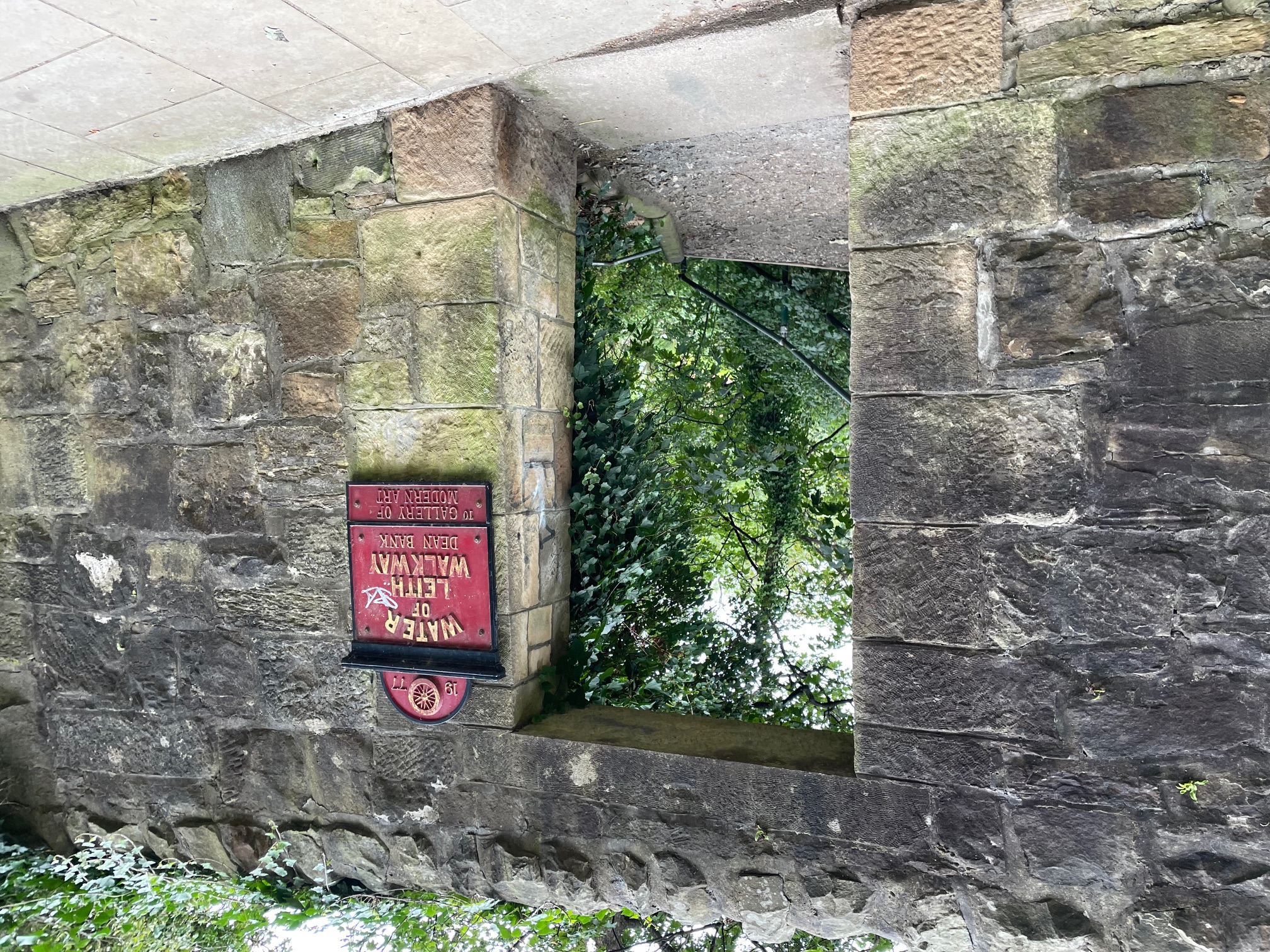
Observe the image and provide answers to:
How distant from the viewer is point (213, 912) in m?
2.48

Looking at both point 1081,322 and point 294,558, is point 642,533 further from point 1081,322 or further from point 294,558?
point 1081,322

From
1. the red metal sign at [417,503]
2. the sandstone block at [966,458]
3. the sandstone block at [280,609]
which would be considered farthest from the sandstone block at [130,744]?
the sandstone block at [966,458]

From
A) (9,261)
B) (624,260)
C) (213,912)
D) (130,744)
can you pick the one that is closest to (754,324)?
(624,260)

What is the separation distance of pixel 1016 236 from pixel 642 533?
145 cm

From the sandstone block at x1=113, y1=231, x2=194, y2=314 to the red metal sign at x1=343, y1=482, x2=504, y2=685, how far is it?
3.02 ft

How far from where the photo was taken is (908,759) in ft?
6.11

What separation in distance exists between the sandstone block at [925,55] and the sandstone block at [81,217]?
7.22 ft

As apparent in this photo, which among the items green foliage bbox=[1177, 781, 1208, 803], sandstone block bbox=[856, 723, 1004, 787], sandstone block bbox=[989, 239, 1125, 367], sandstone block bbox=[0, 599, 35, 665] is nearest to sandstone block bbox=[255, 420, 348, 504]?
sandstone block bbox=[0, 599, 35, 665]

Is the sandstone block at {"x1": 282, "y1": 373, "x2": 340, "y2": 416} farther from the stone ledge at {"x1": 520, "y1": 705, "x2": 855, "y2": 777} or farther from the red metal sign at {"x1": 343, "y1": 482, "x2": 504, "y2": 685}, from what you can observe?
the stone ledge at {"x1": 520, "y1": 705, "x2": 855, "y2": 777}

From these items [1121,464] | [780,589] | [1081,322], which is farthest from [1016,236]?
[780,589]

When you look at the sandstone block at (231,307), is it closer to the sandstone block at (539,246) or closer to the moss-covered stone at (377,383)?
the moss-covered stone at (377,383)

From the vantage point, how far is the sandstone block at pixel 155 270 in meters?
2.54

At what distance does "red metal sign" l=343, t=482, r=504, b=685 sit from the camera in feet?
7.16

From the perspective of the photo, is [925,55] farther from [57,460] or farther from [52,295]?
[57,460]
